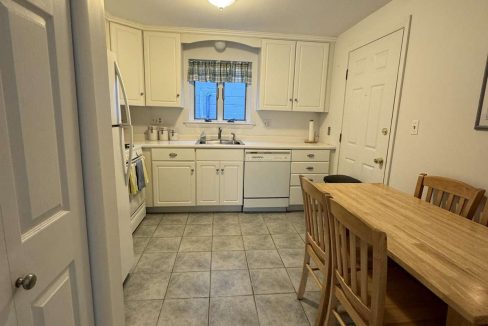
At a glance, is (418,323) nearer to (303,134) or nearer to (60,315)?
(60,315)

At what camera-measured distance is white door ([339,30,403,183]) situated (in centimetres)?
235

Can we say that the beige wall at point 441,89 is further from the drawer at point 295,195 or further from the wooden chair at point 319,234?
the drawer at point 295,195

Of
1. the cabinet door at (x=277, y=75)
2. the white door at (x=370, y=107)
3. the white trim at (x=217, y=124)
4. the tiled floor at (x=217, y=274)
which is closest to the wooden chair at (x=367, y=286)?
the tiled floor at (x=217, y=274)

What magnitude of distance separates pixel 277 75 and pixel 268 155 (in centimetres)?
110

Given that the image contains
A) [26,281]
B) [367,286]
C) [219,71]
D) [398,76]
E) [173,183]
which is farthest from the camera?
[219,71]

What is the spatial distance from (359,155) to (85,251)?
105 inches

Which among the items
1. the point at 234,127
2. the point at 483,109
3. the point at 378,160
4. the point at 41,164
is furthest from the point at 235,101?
the point at 41,164

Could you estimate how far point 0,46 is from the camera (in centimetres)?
62

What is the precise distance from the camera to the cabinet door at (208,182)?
323 cm

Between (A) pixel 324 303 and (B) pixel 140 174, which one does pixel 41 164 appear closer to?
(A) pixel 324 303

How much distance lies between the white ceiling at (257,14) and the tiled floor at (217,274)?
2362 mm

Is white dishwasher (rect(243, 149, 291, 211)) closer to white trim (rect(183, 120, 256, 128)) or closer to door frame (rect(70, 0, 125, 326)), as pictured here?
white trim (rect(183, 120, 256, 128))

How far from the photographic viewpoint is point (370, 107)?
2639 millimetres

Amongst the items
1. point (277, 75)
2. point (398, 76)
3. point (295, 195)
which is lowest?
point (295, 195)
